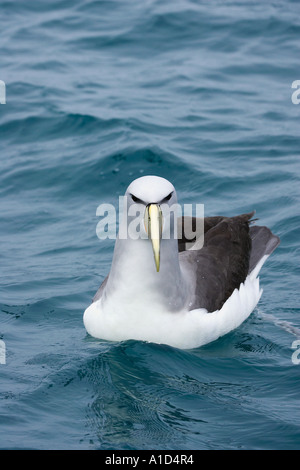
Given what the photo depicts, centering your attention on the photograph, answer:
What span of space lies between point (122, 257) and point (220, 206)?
14.2 feet

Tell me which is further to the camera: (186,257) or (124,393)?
(186,257)

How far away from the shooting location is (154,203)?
7227 millimetres

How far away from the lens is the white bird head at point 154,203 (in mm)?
7172

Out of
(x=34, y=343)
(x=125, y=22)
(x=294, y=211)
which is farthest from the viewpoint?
(x=125, y=22)

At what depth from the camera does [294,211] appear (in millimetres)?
11492

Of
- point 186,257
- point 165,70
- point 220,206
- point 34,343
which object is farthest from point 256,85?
point 34,343

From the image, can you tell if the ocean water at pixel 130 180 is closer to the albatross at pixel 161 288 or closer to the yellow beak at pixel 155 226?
the albatross at pixel 161 288

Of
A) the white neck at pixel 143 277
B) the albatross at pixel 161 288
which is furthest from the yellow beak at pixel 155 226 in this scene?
the white neck at pixel 143 277

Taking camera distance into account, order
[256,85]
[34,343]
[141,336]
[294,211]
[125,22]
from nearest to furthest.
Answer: [141,336] → [34,343] → [294,211] → [256,85] → [125,22]

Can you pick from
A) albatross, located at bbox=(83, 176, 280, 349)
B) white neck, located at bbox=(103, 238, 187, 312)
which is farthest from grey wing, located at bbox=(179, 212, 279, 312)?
white neck, located at bbox=(103, 238, 187, 312)

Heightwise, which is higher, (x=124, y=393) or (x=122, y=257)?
(x=122, y=257)

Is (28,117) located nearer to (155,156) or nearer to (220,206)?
(155,156)

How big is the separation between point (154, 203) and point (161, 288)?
91 cm

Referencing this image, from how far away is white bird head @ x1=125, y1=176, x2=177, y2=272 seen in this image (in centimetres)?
717
